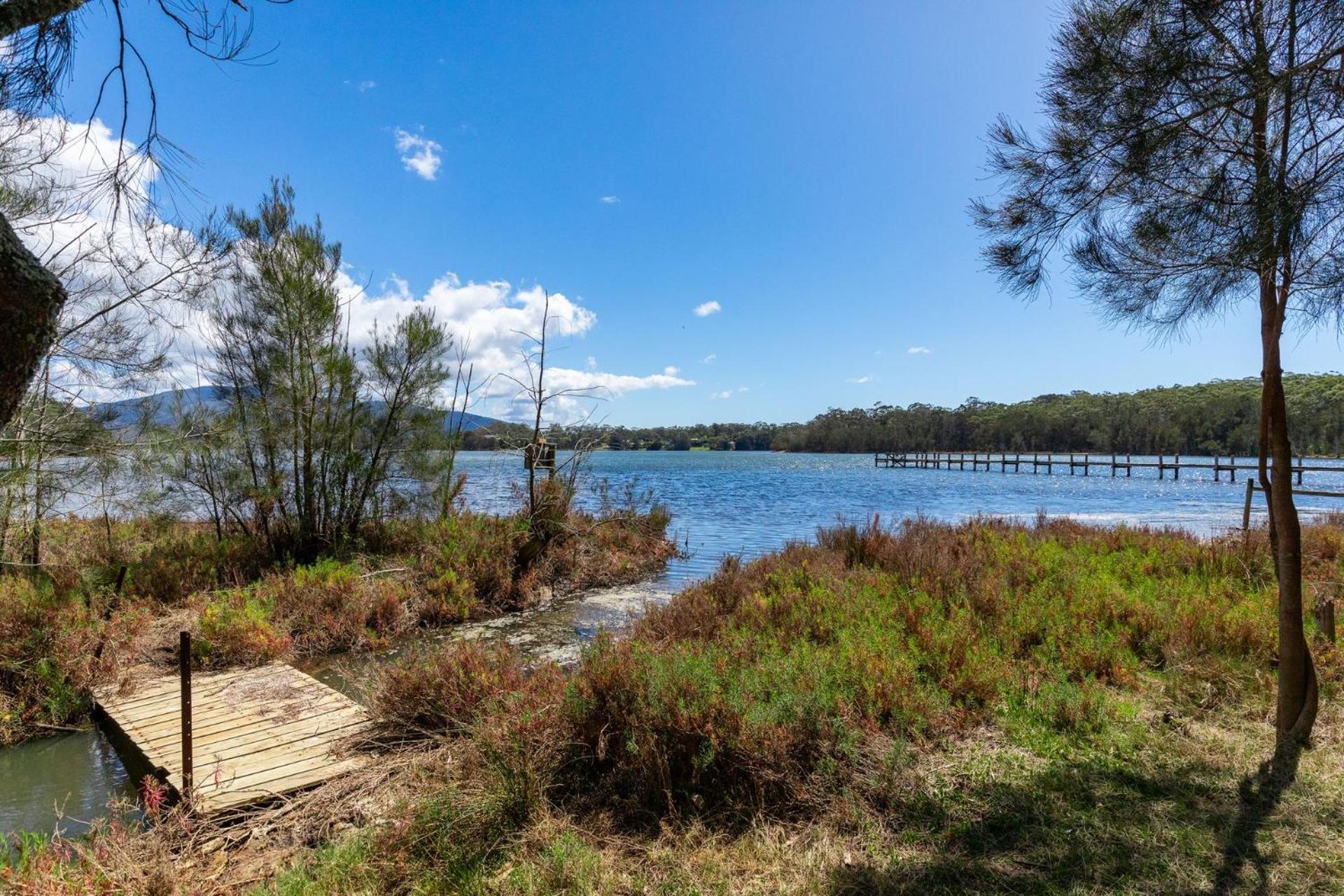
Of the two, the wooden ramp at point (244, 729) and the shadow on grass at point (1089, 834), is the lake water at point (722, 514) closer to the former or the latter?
the wooden ramp at point (244, 729)

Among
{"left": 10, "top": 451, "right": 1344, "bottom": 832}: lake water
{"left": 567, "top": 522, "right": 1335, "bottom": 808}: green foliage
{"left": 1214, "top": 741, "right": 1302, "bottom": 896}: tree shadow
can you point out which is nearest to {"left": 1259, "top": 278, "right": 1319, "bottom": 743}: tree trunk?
{"left": 1214, "top": 741, "right": 1302, "bottom": 896}: tree shadow

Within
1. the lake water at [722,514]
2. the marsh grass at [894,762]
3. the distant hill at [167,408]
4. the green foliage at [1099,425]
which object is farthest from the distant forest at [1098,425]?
the marsh grass at [894,762]

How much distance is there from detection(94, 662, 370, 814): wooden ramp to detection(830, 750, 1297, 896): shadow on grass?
3.59 meters

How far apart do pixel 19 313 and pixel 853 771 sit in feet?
13.2

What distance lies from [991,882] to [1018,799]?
86 cm

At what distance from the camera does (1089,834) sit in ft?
10.3

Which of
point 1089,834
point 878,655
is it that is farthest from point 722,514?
point 1089,834

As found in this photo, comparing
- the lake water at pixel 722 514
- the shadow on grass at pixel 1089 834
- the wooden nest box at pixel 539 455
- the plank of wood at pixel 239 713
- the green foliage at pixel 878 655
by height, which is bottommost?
the lake water at pixel 722 514

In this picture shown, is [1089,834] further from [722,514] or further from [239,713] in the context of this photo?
[722,514]

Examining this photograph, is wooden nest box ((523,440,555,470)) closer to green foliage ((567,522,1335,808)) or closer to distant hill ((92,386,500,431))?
distant hill ((92,386,500,431))

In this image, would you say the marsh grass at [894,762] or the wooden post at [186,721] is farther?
the wooden post at [186,721]

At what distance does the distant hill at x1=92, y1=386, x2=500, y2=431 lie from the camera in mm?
7688

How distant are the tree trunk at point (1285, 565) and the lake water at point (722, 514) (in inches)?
207

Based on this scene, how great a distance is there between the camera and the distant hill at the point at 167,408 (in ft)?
25.2
